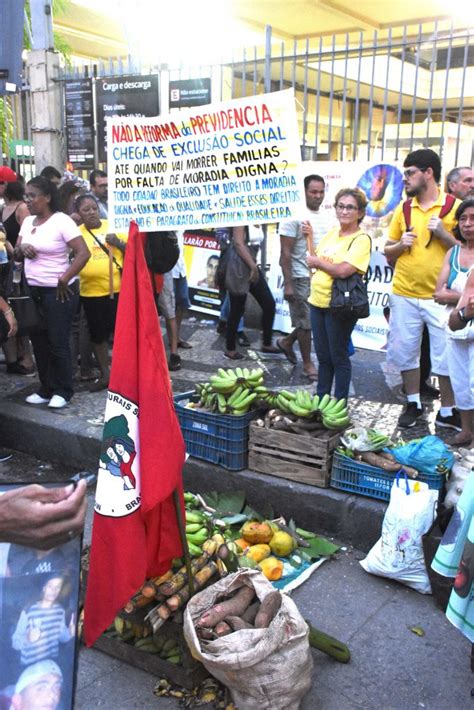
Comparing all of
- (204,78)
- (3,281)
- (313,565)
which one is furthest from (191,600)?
(204,78)

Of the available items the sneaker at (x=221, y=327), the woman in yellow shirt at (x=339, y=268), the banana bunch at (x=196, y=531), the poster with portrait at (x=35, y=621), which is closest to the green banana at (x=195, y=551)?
the banana bunch at (x=196, y=531)

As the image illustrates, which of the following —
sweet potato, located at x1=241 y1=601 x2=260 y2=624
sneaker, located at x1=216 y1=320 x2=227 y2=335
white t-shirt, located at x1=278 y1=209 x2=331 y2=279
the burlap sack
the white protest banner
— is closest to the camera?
the burlap sack

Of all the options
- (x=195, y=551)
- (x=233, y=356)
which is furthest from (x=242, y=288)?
(x=195, y=551)

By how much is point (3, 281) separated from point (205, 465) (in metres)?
2.57

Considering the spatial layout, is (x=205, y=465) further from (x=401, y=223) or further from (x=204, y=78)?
(x=204, y=78)

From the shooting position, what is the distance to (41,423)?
19.2ft

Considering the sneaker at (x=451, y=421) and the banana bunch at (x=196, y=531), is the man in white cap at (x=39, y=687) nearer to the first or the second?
the banana bunch at (x=196, y=531)

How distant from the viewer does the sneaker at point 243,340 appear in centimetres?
823

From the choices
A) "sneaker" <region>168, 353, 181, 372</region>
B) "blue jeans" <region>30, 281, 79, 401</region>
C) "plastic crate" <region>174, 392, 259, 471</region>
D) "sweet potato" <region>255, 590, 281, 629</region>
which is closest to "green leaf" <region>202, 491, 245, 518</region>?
"plastic crate" <region>174, 392, 259, 471</region>

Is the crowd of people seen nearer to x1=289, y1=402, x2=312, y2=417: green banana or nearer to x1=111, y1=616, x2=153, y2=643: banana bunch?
x1=289, y1=402, x2=312, y2=417: green banana

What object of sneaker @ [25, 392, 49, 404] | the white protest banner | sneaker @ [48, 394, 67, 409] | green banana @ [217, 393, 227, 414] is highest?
the white protest banner

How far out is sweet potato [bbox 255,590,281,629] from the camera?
2.80m

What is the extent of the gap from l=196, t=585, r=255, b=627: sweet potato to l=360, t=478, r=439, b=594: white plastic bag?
107 centimetres

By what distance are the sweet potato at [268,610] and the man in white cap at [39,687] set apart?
96 cm
